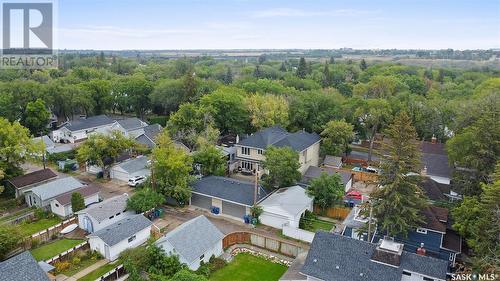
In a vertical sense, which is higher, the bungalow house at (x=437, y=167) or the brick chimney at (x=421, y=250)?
the bungalow house at (x=437, y=167)

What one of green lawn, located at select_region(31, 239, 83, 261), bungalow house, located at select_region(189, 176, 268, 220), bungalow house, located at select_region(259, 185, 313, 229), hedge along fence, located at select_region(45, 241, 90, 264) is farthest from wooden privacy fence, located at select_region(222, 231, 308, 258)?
green lawn, located at select_region(31, 239, 83, 261)

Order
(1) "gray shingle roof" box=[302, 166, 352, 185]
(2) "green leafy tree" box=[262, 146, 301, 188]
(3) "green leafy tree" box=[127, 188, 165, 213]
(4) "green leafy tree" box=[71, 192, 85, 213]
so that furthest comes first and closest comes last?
1. (1) "gray shingle roof" box=[302, 166, 352, 185]
2. (2) "green leafy tree" box=[262, 146, 301, 188]
3. (4) "green leafy tree" box=[71, 192, 85, 213]
4. (3) "green leafy tree" box=[127, 188, 165, 213]

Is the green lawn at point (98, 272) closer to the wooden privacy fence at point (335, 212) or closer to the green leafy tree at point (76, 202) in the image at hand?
the green leafy tree at point (76, 202)

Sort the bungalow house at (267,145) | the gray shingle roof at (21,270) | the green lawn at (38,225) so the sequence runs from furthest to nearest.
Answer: the bungalow house at (267,145) < the green lawn at (38,225) < the gray shingle roof at (21,270)

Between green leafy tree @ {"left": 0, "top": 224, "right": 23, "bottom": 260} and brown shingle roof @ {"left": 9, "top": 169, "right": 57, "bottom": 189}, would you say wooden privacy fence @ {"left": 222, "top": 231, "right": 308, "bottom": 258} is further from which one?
brown shingle roof @ {"left": 9, "top": 169, "right": 57, "bottom": 189}

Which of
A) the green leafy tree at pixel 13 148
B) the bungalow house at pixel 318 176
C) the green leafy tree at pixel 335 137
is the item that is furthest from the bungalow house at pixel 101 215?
the green leafy tree at pixel 335 137

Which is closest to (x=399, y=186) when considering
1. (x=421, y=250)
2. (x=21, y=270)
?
(x=421, y=250)

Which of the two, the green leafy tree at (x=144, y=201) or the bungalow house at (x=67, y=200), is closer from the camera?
the green leafy tree at (x=144, y=201)
